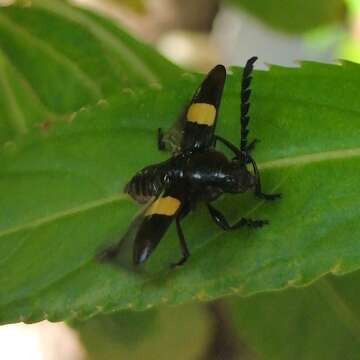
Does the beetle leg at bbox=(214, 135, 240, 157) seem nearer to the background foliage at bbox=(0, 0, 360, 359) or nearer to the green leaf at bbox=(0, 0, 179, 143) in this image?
the background foliage at bbox=(0, 0, 360, 359)

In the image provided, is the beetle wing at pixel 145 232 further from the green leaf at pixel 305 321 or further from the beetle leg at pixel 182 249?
the green leaf at pixel 305 321

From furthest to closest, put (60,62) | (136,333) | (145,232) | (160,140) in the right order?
(136,333) → (60,62) → (160,140) → (145,232)

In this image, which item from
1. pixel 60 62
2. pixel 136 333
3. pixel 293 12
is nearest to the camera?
pixel 60 62

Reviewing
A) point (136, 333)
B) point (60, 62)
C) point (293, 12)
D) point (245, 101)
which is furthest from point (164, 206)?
point (293, 12)

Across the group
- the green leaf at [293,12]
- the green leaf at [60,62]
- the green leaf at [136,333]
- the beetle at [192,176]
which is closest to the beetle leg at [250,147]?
the beetle at [192,176]

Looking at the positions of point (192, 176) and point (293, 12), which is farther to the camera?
point (293, 12)

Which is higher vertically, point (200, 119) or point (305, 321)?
point (200, 119)

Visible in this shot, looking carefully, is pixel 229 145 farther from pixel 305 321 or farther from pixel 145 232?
pixel 305 321

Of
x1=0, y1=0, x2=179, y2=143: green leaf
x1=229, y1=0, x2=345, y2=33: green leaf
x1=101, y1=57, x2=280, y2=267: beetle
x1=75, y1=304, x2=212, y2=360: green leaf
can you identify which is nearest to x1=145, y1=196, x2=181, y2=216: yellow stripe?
x1=101, y1=57, x2=280, y2=267: beetle
